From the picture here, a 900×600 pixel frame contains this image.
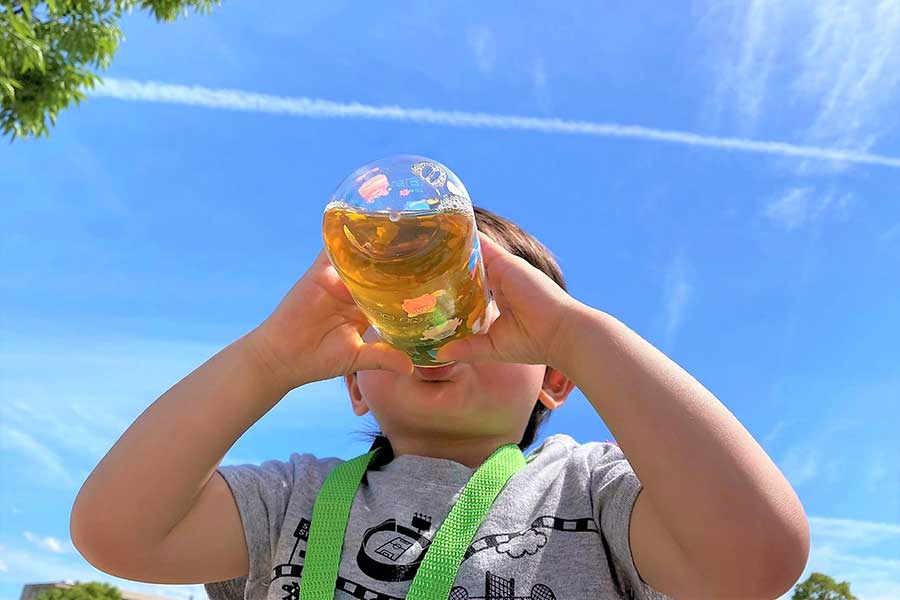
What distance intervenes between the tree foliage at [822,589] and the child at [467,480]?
14.6 metres

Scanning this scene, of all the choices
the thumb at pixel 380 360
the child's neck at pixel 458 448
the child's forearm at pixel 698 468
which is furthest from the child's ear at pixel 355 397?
the child's forearm at pixel 698 468

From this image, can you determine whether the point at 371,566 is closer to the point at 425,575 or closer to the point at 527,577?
the point at 425,575

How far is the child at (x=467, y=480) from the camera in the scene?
147cm

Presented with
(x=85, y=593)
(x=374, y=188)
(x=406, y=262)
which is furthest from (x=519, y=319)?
(x=85, y=593)

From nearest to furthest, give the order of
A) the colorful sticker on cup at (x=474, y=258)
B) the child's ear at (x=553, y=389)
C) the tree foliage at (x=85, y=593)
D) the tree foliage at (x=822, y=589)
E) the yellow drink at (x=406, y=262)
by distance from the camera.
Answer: the yellow drink at (x=406, y=262)
the colorful sticker on cup at (x=474, y=258)
the child's ear at (x=553, y=389)
the tree foliage at (x=822, y=589)
the tree foliage at (x=85, y=593)

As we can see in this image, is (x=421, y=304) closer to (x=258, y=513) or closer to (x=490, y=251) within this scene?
(x=490, y=251)

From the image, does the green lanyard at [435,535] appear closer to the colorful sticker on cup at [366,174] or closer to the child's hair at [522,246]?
the child's hair at [522,246]

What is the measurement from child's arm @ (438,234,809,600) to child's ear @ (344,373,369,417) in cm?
81

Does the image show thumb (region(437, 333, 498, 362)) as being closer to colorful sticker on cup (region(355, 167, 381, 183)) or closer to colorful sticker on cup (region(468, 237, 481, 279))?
colorful sticker on cup (region(468, 237, 481, 279))

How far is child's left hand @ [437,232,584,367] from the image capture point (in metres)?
1.71

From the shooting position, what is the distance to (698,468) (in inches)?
57.4

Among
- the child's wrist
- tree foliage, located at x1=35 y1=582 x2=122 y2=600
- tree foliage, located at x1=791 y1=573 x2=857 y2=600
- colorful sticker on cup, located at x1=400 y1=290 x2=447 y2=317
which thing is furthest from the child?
tree foliage, located at x1=35 y1=582 x2=122 y2=600

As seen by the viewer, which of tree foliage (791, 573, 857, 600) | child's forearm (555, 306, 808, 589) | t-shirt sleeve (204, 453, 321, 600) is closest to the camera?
child's forearm (555, 306, 808, 589)

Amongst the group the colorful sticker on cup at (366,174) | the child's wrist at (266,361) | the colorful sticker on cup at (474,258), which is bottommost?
the child's wrist at (266,361)
